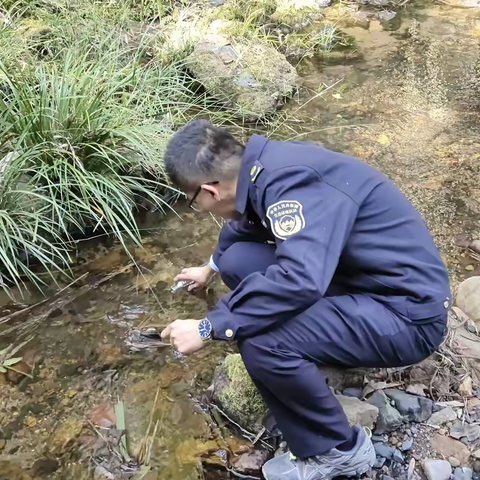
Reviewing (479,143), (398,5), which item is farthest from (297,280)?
(398,5)

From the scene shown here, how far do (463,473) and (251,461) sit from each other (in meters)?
0.72

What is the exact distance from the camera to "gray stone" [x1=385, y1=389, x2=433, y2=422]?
2.04m

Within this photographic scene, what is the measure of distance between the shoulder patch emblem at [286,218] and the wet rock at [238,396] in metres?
0.77

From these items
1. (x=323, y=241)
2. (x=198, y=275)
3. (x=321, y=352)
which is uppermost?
(x=323, y=241)

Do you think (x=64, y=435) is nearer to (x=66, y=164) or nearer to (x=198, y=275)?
(x=198, y=275)

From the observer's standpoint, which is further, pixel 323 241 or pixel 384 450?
pixel 384 450

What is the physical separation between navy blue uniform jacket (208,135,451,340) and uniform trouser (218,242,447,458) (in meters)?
0.06

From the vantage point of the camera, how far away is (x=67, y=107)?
292 centimetres

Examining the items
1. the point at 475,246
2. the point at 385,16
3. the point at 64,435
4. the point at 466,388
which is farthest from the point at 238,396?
the point at 385,16

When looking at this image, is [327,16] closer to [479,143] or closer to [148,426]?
[479,143]

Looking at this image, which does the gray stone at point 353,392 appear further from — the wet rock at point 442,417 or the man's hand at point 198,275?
the man's hand at point 198,275

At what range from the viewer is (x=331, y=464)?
5.87ft

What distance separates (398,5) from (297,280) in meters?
6.30

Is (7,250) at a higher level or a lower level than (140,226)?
higher
